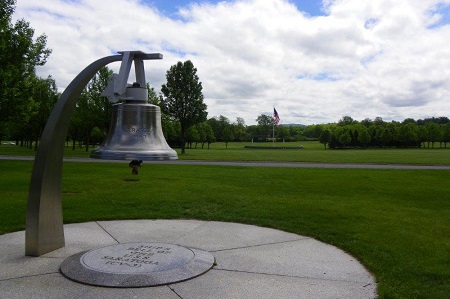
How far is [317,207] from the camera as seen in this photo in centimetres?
1080

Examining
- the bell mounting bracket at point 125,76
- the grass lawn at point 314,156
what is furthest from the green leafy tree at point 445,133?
the bell mounting bracket at point 125,76

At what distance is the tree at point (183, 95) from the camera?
1625 inches

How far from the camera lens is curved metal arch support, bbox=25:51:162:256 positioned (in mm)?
5988

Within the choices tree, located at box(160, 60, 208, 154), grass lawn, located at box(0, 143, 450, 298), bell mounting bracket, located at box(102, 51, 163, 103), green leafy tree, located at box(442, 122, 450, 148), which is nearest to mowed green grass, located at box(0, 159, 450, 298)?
grass lawn, located at box(0, 143, 450, 298)

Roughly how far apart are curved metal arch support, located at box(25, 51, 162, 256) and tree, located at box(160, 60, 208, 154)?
35.2 meters

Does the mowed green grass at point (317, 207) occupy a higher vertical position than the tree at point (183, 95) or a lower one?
lower

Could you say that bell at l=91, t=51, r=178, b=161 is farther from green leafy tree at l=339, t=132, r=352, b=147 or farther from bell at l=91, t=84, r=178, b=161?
green leafy tree at l=339, t=132, r=352, b=147

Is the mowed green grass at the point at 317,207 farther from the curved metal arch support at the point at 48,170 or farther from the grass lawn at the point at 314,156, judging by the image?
the grass lawn at the point at 314,156

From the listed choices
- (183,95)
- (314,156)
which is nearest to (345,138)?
(314,156)

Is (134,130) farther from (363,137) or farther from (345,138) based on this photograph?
(363,137)

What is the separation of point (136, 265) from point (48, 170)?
6.41 feet

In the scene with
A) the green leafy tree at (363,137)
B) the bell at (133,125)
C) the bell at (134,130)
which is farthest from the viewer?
the green leafy tree at (363,137)

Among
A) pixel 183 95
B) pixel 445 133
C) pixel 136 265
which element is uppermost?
pixel 183 95

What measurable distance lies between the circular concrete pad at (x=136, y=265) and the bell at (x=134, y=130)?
1.43 meters
